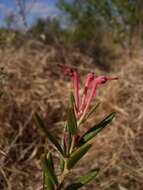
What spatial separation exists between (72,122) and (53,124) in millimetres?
2176

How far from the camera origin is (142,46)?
5.05 meters

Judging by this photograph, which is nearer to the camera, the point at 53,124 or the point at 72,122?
the point at 72,122

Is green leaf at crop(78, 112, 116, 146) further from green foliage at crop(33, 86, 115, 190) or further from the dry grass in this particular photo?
the dry grass

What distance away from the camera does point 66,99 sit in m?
3.38

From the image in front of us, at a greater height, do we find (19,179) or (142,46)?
(19,179)

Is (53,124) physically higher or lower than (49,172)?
lower

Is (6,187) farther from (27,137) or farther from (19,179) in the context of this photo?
(27,137)

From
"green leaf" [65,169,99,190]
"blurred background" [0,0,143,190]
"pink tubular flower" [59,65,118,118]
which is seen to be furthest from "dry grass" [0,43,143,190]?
"pink tubular flower" [59,65,118,118]

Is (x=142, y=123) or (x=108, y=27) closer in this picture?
(x=142, y=123)

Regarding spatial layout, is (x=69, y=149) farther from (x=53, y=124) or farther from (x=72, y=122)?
(x=53, y=124)

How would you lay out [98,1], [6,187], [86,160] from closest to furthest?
[6,187] < [86,160] < [98,1]

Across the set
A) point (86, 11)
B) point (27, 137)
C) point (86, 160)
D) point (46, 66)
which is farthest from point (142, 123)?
point (86, 11)

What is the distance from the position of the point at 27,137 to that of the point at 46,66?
141 centimetres

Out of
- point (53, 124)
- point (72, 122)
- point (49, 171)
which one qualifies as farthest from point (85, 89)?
point (53, 124)
